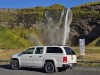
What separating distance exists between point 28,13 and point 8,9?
758 centimetres

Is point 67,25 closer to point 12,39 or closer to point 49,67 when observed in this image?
point 12,39

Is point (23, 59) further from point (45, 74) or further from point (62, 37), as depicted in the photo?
point (62, 37)

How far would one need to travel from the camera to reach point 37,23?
104 metres

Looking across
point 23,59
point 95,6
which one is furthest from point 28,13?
point 23,59

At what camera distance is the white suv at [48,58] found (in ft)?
72.1

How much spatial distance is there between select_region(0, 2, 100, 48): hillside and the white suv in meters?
63.0

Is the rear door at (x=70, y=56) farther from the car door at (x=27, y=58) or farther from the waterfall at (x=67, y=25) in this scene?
the waterfall at (x=67, y=25)

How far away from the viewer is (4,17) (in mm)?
104625

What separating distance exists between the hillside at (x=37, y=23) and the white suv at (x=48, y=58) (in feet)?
207

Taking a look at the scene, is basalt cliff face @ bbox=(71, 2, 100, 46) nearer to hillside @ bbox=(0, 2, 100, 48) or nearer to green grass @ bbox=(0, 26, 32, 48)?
hillside @ bbox=(0, 2, 100, 48)

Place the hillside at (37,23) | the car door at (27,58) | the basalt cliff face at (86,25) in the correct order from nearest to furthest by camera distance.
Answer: the car door at (27,58) < the hillside at (37,23) < the basalt cliff face at (86,25)

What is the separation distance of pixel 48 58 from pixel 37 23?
81538 millimetres

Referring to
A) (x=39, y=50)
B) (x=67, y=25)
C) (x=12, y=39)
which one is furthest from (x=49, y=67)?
(x=67, y=25)

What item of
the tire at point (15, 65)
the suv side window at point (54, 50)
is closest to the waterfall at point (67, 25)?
the tire at point (15, 65)
